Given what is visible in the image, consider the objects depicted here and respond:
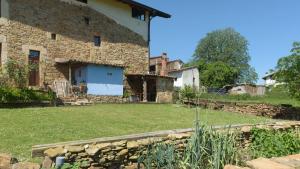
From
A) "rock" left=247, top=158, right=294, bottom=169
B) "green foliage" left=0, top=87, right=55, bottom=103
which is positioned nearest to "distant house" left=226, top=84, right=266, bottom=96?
"green foliage" left=0, top=87, right=55, bottom=103

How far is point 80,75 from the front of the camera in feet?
81.0

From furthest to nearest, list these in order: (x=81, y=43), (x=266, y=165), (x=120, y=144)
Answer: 1. (x=81, y=43)
2. (x=120, y=144)
3. (x=266, y=165)

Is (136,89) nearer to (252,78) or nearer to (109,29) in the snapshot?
(109,29)

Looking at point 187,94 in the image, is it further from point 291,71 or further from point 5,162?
point 5,162

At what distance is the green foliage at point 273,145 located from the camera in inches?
305

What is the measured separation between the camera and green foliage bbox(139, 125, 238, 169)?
245 inches

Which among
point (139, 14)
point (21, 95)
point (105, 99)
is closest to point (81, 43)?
point (105, 99)

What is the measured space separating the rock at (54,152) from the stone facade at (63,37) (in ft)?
55.6

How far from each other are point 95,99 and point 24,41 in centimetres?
596

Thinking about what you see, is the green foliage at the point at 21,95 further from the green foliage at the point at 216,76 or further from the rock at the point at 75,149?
the green foliage at the point at 216,76

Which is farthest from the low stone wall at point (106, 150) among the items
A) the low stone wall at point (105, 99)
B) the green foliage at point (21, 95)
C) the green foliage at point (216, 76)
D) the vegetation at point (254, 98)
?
the green foliage at point (216, 76)

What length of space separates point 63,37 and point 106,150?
1902 centimetres

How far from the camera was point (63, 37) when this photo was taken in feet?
81.2

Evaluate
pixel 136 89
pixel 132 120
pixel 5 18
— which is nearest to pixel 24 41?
pixel 5 18
